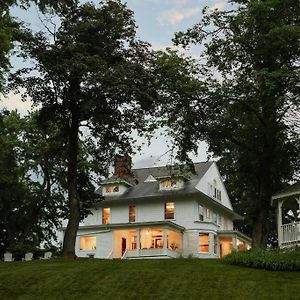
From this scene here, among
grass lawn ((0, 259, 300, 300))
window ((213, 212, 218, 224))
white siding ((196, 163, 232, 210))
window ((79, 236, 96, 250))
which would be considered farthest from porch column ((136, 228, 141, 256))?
grass lawn ((0, 259, 300, 300))

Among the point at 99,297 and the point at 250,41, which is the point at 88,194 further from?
the point at 99,297

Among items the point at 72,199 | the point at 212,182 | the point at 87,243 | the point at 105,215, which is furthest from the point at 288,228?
the point at 87,243

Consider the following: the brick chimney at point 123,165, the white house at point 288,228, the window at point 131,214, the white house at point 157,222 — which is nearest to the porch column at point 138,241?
the white house at point 157,222

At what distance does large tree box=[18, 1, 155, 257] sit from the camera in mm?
35406

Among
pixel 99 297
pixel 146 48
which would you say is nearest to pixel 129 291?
pixel 99 297

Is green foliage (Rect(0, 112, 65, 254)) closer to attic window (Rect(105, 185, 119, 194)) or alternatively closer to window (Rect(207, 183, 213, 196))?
attic window (Rect(105, 185, 119, 194))

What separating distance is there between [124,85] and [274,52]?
896 centimetres

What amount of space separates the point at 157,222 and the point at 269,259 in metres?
27.0

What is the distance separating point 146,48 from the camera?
3869 centimetres

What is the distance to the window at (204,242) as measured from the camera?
176 ft

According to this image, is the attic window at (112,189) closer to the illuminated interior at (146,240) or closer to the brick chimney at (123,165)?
the illuminated interior at (146,240)

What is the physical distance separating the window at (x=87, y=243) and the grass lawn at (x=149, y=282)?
29.5 metres

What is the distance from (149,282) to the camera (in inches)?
851

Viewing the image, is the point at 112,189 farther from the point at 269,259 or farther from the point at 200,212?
the point at 269,259
